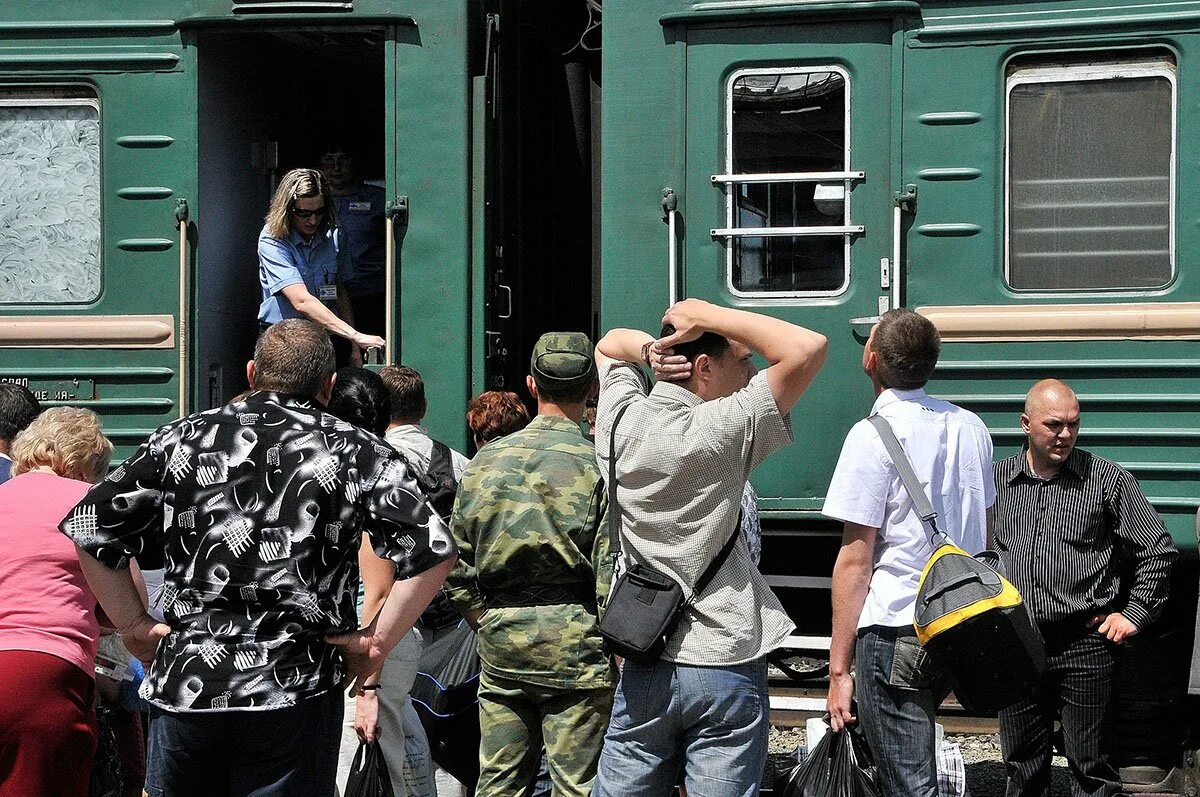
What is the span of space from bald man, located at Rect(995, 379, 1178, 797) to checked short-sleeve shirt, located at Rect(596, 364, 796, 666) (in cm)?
164

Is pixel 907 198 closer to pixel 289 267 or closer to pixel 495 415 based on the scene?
pixel 495 415

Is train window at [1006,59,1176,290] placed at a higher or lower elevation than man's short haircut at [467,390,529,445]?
higher

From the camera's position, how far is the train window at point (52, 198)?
5.55 meters

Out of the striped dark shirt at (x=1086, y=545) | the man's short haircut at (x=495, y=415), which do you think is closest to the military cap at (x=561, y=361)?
the man's short haircut at (x=495, y=415)

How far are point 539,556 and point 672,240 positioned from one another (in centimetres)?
183

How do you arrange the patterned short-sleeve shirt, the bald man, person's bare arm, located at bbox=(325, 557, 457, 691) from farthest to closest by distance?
the bald man
person's bare arm, located at bbox=(325, 557, 457, 691)
the patterned short-sleeve shirt

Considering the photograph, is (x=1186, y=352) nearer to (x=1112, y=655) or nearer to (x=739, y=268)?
(x=1112, y=655)

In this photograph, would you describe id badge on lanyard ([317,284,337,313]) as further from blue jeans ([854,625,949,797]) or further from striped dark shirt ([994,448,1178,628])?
blue jeans ([854,625,949,797])

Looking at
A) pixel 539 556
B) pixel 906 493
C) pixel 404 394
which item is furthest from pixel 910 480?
pixel 404 394

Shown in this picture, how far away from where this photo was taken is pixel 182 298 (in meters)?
5.44

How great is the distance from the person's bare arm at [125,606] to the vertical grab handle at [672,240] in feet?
8.52

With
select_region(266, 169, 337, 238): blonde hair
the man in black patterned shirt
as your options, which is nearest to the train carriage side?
select_region(266, 169, 337, 238): blonde hair

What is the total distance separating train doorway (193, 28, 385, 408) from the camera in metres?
5.62

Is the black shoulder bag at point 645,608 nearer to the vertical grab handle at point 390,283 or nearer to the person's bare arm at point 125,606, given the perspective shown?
the person's bare arm at point 125,606
